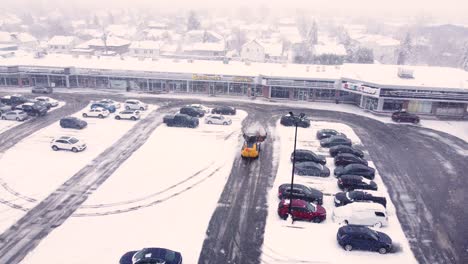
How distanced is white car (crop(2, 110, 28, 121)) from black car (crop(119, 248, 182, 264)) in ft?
114

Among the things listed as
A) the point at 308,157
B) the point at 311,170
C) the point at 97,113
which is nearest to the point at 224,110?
the point at 97,113

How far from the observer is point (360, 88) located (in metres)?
55.4

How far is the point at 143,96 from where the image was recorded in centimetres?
6141

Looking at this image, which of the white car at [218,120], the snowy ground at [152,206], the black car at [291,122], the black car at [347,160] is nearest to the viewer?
the snowy ground at [152,206]

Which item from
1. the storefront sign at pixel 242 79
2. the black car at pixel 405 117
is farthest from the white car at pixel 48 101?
the black car at pixel 405 117

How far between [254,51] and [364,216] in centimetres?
8556

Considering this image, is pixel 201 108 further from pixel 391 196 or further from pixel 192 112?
pixel 391 196

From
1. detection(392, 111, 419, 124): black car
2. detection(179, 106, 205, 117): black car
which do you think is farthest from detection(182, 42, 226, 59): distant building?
detection(392, 111, 419, 124): black car

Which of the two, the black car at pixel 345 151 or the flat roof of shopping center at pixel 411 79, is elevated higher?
the flat roof of shopping center at pixel 411 79

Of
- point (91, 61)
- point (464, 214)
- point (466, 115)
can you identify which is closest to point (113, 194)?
point (464, 214)

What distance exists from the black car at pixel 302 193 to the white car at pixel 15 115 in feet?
123

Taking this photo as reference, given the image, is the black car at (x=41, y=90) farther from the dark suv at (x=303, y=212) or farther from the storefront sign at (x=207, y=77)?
the dark suv at (x=303, y=212)

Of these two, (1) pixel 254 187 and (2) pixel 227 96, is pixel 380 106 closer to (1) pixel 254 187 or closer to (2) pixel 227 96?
(2) pixel 227 96

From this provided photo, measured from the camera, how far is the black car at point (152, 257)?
73.2ft
